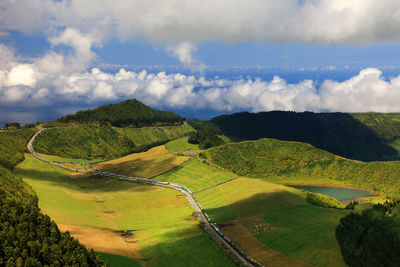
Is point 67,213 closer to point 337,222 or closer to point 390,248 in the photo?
point 337,222

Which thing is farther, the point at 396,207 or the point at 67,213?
the point at 67,213

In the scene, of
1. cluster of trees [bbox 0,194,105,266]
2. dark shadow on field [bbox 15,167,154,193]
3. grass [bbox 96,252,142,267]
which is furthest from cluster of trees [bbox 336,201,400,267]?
dark shadow on field [bbox 15,167,154,193]

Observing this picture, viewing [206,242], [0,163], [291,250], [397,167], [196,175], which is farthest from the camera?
[397,167]

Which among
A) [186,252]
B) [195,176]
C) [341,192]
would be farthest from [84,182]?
[341,192]

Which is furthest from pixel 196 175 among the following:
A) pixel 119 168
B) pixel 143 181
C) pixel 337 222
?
pixel 337 222

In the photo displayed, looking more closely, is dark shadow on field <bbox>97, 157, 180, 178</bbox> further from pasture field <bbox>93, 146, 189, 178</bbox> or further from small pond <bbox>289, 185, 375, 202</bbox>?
small pond <bbox>289, 185, 375, 202</bbox>
